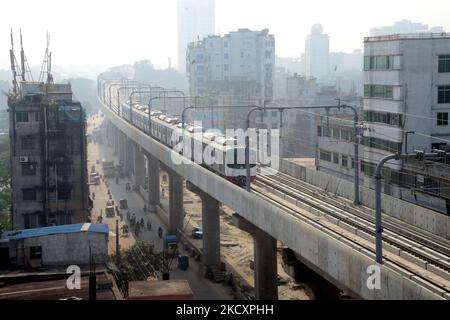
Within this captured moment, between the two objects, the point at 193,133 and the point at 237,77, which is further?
the point at 237,77

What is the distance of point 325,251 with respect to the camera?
15258mm

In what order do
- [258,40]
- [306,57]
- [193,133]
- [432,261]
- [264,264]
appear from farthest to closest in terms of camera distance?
[306,57]
[258,40]
[193,133]
[264,264]
[432,261]

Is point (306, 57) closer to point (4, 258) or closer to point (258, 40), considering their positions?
point (258, 40)

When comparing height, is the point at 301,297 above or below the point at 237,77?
below

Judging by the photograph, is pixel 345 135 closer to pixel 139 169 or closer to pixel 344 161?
pixel 344 161

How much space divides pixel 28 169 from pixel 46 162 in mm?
977

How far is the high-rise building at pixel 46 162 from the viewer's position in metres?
33.9

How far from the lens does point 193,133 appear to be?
110ft

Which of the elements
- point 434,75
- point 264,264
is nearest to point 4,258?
point 264,264

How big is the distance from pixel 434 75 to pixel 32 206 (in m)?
20.6

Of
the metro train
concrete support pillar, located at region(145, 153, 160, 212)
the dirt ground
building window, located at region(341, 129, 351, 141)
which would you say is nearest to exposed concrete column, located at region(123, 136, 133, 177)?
the dirt ground

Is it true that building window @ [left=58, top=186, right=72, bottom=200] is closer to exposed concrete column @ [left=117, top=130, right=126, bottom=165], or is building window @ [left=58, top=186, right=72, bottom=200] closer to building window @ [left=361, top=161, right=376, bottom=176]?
building window @ [left=361, top=161, right=376, bottom=176]

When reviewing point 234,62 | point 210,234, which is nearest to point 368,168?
Result: point 210,234

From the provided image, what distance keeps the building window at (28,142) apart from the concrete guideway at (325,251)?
1295cm
